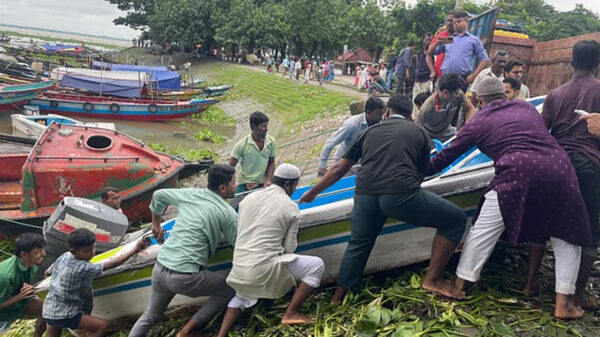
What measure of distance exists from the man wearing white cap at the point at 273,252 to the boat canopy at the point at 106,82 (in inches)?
783

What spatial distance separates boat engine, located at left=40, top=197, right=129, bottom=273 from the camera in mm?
5012

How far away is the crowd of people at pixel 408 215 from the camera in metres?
→ 3.06

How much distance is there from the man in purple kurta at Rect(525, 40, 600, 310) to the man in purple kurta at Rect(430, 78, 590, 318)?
0.72 feet

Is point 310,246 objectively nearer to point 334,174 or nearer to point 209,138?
point 334,174

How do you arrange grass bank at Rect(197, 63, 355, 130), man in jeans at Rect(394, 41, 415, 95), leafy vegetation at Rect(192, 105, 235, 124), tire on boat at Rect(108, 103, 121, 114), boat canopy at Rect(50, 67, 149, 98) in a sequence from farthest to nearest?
1. leafy vegetation at Rect(192, 105, 235, 124)
2. boat canopy at Rect(50, 67, 149, 98)
3. tire on boat at Rect(108, 103, 121, 114)
4. grass bank at Rect(197, 63, 355, 130)
5. man in jeans at Rect(394, 41, 415, 95)

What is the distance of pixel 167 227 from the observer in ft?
17.0

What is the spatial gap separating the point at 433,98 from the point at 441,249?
213 centimetres

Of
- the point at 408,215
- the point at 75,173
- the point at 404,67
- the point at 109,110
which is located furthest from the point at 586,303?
the point at 109,110

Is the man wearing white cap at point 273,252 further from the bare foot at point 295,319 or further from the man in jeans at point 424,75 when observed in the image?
the man in jeans at point 424,75

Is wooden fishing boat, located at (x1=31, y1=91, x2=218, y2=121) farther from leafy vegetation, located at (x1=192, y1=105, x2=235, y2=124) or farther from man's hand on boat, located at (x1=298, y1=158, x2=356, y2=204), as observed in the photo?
man's hand on boat, located at (x1=298, y1=158, x2=356, y2=204)

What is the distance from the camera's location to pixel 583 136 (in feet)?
10.5

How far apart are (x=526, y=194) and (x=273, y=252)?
1852 millimetres

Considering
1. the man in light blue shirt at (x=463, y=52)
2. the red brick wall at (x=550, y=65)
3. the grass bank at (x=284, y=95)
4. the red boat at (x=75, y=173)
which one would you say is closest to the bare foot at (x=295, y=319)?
the man in light blue shirt at (x=463, y=52)

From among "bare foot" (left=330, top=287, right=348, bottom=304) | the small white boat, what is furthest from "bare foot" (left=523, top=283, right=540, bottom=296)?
the small white boat
